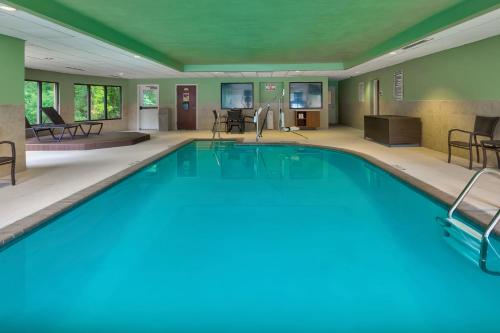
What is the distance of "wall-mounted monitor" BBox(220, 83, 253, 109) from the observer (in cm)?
1702

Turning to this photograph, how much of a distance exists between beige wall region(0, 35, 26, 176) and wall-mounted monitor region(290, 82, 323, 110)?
11457 millimetres

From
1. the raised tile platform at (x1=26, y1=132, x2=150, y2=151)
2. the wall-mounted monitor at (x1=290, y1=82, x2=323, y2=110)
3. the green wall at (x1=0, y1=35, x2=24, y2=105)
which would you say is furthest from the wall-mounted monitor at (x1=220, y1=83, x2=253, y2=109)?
the green wall at (x1=0, y1=35, x2=24, y2=105)

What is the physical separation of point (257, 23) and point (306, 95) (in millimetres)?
10186

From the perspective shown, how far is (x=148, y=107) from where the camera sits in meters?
17.6

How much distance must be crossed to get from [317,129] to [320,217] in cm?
1273

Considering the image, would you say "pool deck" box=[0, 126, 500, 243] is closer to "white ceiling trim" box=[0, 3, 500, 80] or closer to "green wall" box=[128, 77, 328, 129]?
"white ceiling trim" box=[0, 3, 500, 80]

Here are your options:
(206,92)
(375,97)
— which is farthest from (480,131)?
(206,92)

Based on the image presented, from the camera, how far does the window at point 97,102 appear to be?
595 inches

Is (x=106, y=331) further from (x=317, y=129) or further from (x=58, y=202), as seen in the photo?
(x=317, y=129)

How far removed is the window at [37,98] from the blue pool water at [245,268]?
8.38 m

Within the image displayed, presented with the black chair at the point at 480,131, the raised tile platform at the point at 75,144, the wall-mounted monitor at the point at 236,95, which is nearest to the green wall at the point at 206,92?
the wall-mounted monitor at the point at 236,95

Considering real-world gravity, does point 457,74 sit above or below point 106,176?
above

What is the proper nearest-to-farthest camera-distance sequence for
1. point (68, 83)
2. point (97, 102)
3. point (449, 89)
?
point (449, 89) → point (68, 83) → point (97, 102)

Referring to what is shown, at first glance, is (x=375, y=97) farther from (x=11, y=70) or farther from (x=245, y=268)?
(x=245, y=268)
